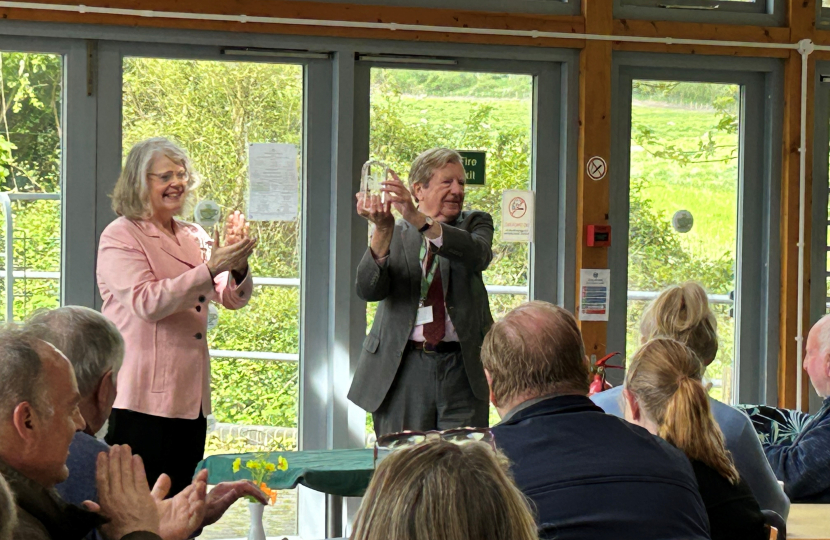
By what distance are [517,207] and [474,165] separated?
0.93ft

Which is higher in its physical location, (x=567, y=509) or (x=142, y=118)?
(x=142, y=118)

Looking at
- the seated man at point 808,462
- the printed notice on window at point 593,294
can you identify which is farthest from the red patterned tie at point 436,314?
the seated man at point 808,462

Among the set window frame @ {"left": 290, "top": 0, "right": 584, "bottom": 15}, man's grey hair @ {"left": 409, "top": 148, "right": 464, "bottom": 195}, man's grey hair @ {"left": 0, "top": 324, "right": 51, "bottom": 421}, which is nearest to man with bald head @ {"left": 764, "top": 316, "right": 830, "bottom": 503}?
man's grey hair @ {"left": 409, "top": 148, "right": 464, "bottom": 195}

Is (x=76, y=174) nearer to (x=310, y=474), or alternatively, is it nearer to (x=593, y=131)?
(x=310, y=474)

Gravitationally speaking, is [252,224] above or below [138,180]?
below

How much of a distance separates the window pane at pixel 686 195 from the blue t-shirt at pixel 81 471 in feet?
11.1

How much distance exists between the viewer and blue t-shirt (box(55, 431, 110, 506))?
77.8 inches

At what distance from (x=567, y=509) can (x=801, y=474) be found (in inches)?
53.5

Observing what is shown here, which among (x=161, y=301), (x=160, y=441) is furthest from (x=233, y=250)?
(x=160, y=441)

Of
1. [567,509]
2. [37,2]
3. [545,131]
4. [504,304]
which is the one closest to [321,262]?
[504,304]

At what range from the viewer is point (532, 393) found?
214cm

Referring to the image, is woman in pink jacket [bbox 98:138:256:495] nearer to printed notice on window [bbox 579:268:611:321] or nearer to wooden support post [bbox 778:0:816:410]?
printed notice on window [bbox 579:268:611:321]

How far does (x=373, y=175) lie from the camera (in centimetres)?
450

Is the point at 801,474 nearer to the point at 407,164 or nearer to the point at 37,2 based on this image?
the point at 407,164
